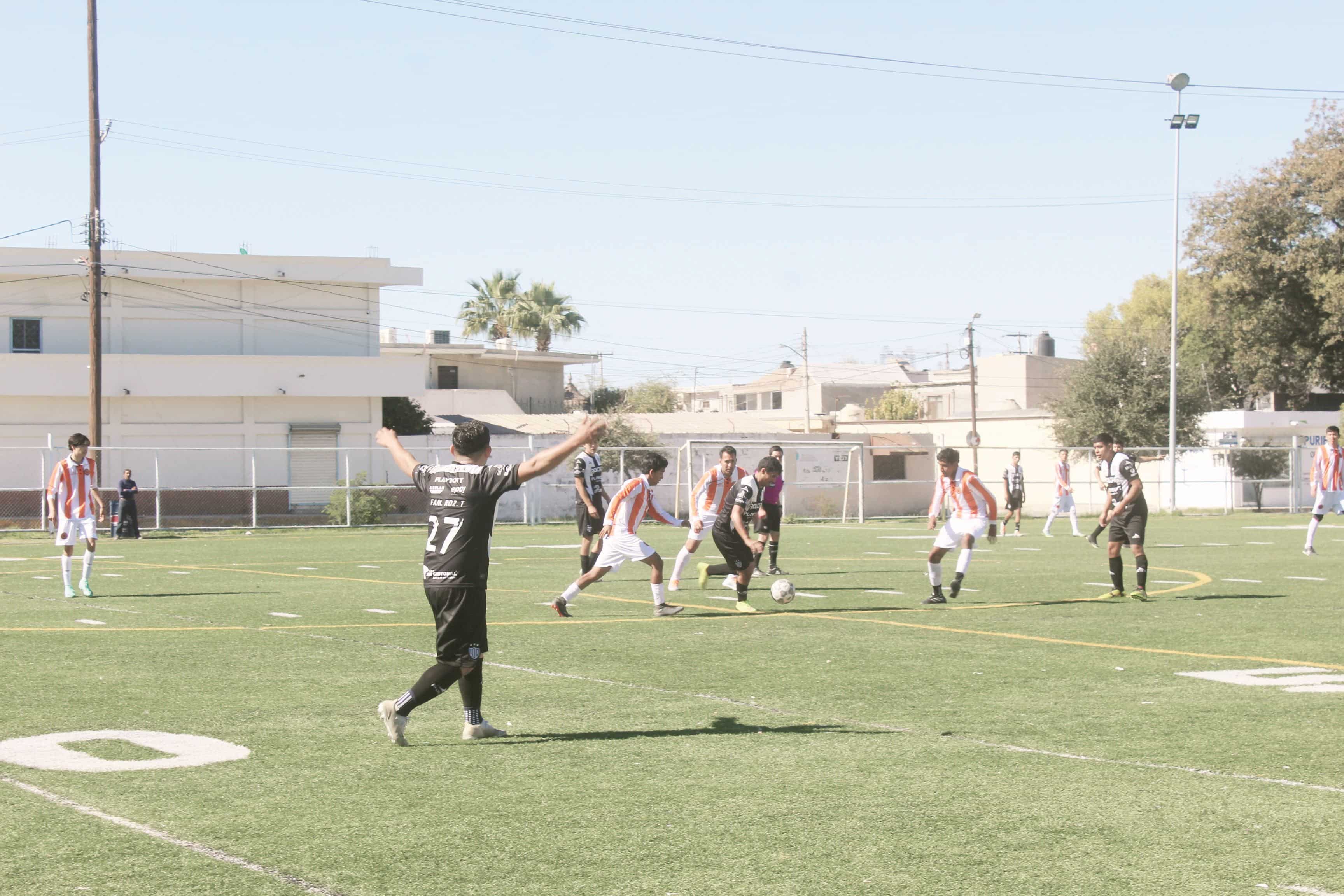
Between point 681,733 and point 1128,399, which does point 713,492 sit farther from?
point 1128,399

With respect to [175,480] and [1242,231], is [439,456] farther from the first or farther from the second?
[1242,231]

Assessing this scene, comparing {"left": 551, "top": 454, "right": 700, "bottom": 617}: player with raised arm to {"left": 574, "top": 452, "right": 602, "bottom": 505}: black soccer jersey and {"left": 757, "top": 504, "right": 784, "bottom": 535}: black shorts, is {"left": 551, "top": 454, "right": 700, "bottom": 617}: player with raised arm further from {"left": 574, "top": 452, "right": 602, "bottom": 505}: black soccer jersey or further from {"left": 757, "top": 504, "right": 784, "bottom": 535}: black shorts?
{"left": 757, "top": 504, "right": 784, "bottom": 535}: black shorts

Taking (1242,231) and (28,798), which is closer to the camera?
(28,798)

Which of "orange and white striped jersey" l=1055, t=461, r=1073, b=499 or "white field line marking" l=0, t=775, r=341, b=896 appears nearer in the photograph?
"white field line marking" l=0, t=775, r=341, b=896

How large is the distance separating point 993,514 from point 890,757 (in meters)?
8.26

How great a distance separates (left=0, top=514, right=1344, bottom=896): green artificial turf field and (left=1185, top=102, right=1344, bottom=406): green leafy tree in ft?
147

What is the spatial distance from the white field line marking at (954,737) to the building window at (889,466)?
5086 centimetres

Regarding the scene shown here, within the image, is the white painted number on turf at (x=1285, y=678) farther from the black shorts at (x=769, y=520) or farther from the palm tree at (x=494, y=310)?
the palm tree at (x=494, y=310)

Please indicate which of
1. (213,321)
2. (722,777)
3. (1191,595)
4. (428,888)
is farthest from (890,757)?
(213,321)

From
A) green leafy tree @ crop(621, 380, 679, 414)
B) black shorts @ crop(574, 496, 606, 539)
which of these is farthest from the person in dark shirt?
green leafy tree @ crop(621, 380, 679, 414)

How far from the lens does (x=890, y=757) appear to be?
7945 millimetres

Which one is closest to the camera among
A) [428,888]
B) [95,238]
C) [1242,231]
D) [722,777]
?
[428,888]

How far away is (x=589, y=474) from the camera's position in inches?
794

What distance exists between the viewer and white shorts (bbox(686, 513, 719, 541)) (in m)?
17.0
